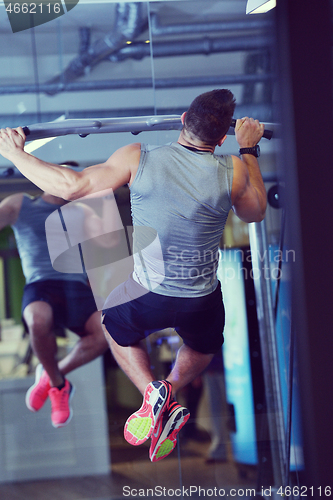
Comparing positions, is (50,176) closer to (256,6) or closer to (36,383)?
(256,6)

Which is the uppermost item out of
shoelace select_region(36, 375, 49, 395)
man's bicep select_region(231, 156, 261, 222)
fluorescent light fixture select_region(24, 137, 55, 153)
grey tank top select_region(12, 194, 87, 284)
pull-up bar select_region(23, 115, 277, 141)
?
pull-up bar select_region(23, 115, 277, 141)

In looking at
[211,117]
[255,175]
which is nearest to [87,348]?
[255,175]

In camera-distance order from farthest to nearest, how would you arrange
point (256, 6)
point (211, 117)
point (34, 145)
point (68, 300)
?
point (68, 300)
point (34, 145)
point (256, 6)
point (211, 117)

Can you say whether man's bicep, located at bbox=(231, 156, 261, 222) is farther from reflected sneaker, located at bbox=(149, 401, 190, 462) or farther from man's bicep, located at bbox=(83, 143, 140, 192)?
reflected sneaker, located at bbox=(149, 401, 190, 462)

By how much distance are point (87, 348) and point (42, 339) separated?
0.28m

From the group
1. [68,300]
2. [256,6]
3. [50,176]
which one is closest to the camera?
[50,176]

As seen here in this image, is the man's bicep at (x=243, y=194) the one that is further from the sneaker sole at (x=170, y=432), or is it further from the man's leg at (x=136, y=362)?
the sneaker sole at (x=170, y=432)

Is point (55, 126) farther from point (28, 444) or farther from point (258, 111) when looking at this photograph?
point (28, 444)

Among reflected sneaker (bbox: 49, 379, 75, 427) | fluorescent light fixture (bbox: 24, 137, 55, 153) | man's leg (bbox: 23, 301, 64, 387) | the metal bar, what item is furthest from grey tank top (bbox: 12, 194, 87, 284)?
the metal bar

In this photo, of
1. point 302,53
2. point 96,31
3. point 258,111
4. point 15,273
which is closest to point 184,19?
point 96,31

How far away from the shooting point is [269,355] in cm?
286

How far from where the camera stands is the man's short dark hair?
187cm
